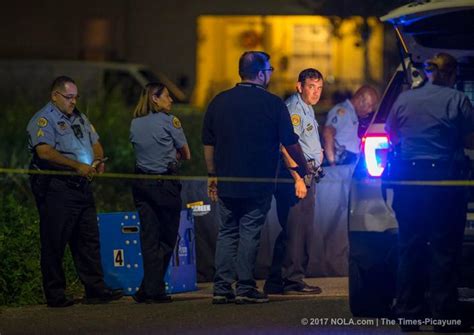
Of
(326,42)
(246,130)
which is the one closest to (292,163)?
(246,130)

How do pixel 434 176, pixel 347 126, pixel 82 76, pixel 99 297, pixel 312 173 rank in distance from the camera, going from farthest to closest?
pixel 82 76 → pixel 347 126 → pixel 312 173 → pixel 99 297 → pixel 434 176

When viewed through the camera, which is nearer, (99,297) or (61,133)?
(61,133)

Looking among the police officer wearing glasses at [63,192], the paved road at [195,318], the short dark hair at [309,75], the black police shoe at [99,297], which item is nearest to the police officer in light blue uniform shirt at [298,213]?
the short dark hair at [309,75]

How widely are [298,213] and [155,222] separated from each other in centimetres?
113

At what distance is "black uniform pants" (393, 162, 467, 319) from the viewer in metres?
8.46

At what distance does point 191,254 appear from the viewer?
11.0 m

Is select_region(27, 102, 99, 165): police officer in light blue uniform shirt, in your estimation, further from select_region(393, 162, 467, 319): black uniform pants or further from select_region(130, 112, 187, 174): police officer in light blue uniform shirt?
select_region(393, 162, 467, 319): black uniform pants

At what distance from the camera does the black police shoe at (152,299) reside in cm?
1024

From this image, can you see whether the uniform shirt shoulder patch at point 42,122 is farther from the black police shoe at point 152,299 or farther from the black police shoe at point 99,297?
the black police shoe at point 152,299

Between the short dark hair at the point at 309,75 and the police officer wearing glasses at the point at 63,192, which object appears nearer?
the police officer wearing glasses at the point at 63,192

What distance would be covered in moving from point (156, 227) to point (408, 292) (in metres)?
2.33

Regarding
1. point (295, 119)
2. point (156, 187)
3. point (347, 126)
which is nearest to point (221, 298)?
point (156, 187)

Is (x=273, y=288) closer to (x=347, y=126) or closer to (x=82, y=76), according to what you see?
(x=347, y=126)

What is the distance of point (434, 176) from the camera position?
8445 millimetres
